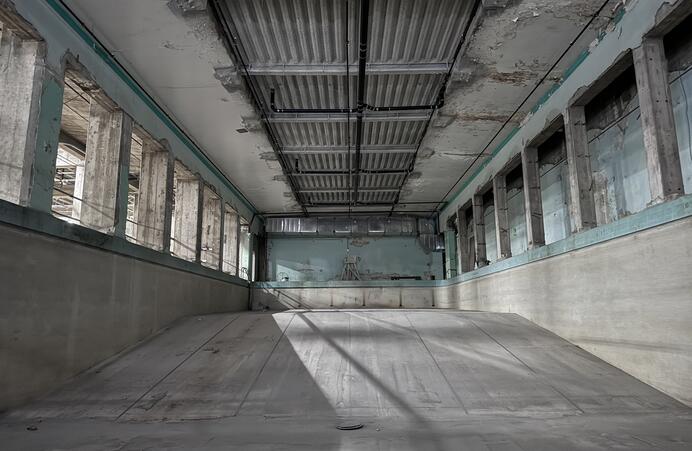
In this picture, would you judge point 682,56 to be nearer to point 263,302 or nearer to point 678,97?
point 678,97

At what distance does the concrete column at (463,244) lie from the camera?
12023 millimetres

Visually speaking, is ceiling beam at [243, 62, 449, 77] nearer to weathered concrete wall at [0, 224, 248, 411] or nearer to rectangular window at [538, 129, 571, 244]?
rectangular window at [538, 129, 571, 244]

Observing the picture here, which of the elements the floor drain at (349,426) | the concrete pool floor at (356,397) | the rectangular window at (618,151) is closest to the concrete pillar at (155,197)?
the concrete pool floor at (356,397)

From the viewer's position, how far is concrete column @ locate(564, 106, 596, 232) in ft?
20.1

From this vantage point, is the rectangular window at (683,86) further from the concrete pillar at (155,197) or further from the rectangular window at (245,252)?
the rectangular window at (245,252)

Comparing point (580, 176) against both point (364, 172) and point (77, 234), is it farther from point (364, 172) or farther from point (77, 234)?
point (77, 234)

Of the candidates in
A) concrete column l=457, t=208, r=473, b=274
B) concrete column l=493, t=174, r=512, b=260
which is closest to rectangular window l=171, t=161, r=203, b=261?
concrete column l=493, t=174, r=512, b=260

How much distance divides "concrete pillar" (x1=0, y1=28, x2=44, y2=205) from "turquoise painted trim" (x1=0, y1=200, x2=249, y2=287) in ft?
0.66

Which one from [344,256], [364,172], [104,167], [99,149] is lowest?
[344,256]

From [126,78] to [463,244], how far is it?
840 cm

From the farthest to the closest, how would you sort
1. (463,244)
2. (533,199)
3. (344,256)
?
(344,256), (463,244), (533,199)

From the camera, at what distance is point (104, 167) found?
248 inches

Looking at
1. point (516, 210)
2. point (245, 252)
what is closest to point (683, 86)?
point (516, 210)

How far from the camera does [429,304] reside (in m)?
13.7
